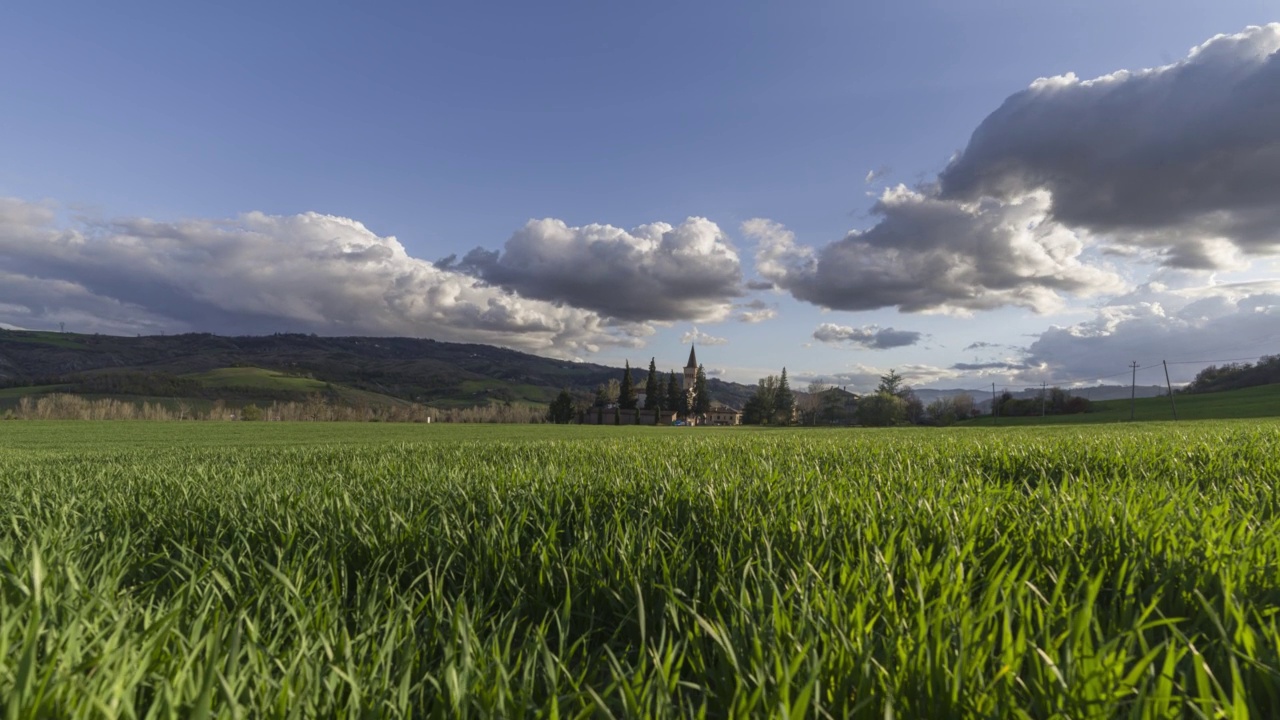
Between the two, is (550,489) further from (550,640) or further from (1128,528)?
(1128,528)

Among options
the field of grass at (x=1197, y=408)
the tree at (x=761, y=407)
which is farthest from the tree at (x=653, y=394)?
the field of grass at (x=1197, y=408)

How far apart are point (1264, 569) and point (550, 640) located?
2.33m

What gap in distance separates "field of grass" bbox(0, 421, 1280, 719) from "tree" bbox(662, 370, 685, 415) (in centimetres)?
14503

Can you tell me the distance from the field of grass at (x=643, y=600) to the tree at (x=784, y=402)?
133 metres

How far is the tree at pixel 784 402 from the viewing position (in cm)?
13925

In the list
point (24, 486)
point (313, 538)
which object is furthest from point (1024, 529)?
point (24, 486)

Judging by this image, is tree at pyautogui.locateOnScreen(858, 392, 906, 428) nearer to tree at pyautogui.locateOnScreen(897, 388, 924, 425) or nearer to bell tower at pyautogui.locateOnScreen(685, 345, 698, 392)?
tree at pyautogui.locateOnScreen(897, 388, 924, 425)

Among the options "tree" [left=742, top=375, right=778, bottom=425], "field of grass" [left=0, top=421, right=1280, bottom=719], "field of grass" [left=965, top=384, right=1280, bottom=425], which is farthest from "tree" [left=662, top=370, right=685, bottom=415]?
"field of grass" [left=0, top=421, right=1280, bottom=719]

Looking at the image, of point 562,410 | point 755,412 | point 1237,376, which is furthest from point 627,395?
point 1237,376

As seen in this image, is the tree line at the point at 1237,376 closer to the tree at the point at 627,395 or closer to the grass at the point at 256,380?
the tree at the point at 627,395

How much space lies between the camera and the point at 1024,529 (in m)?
2.56

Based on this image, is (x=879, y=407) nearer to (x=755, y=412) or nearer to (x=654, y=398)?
(x=755, y=412)

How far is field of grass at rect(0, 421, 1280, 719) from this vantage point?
47.8 inches

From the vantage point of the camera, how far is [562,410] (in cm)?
13125
